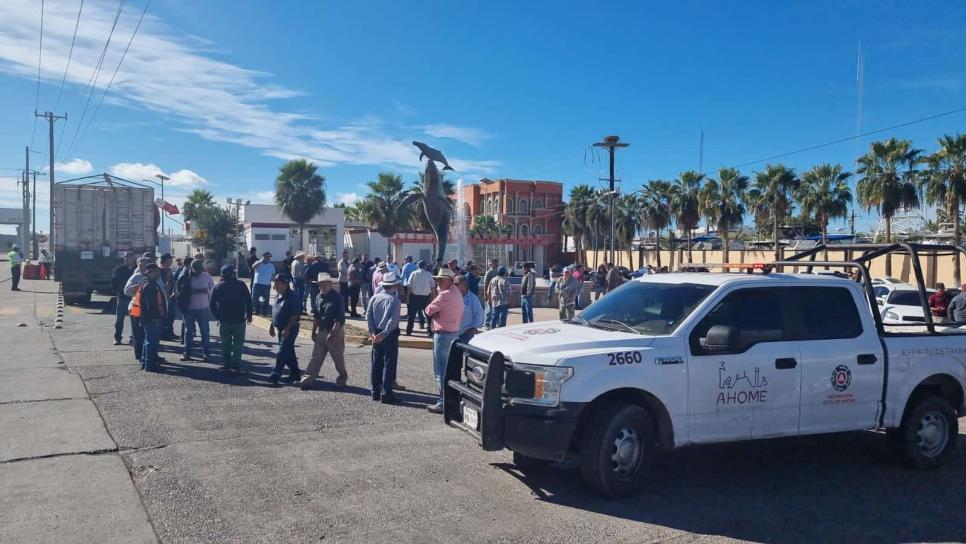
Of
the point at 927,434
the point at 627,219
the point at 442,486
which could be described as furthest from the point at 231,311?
the point at 627,219

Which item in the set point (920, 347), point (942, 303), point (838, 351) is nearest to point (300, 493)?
point (838, 351)

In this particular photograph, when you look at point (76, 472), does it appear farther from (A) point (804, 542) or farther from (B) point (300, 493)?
(A) point (804, 542)

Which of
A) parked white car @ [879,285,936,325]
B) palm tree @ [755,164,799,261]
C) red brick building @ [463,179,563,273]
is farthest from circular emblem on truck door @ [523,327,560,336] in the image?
red brick building @ [463,179,563,273]

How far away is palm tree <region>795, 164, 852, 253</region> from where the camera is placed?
144ft

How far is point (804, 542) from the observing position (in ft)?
16.0

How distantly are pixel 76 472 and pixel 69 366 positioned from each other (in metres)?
5.67

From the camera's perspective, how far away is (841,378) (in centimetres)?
618

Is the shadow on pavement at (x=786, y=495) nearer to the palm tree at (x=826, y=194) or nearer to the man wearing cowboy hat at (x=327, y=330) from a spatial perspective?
the man wearing cowboy hat at (x=327, y=330)

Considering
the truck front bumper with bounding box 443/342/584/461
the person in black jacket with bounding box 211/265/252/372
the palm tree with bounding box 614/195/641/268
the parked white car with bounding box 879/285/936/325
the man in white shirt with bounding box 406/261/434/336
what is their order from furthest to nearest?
1. the palm tree with bounding box 614/195/641/268
2. the parked white car with bounding box 879/285/936/325
3. the man in white shirt with bounding box 406/261/434/336
4. the person in black jacket with bounding box 211/265/252/372
5. the truck front bumper with bounding box 443/342/584/461

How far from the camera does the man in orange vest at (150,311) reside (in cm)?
1061

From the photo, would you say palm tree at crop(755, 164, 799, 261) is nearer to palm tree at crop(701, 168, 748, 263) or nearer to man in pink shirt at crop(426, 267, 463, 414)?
palm tree at crop(701, 168, 748, 263)

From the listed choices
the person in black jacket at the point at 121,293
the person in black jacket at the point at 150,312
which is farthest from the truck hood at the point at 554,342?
the person in black jacket at the point at 121,293

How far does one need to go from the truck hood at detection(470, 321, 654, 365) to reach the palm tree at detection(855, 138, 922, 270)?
3429cm

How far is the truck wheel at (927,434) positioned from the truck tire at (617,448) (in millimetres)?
2614
